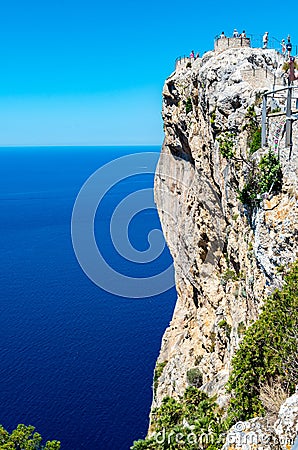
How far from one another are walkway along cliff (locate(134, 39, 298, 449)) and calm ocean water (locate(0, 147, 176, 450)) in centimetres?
1573

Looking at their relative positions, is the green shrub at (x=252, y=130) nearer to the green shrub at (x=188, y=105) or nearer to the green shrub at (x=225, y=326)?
the green shrub at (x=188, y=105)

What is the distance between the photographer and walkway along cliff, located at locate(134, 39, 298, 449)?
511 inches

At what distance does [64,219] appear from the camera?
106312 mm

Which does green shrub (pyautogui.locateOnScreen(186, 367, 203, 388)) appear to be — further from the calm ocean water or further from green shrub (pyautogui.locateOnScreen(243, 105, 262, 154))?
the calm ocean water

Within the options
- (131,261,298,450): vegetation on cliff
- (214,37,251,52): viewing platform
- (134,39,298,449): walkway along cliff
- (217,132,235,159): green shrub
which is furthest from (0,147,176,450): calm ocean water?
(214,37,251,52): viewing platform

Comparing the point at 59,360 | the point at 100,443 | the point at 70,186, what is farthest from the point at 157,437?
the point at 70,186

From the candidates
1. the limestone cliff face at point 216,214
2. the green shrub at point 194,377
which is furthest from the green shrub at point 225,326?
the green shrub at point 194,377

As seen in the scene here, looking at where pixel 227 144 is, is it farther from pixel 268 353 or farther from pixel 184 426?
pixel 184 426

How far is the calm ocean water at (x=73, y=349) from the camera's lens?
41.0 m

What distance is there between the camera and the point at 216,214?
23.1m

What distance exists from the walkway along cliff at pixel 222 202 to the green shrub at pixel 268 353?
1.56m

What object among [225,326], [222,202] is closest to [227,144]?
[222,202]

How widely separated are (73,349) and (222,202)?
36945mm

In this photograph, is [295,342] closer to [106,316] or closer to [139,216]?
[106,316]
